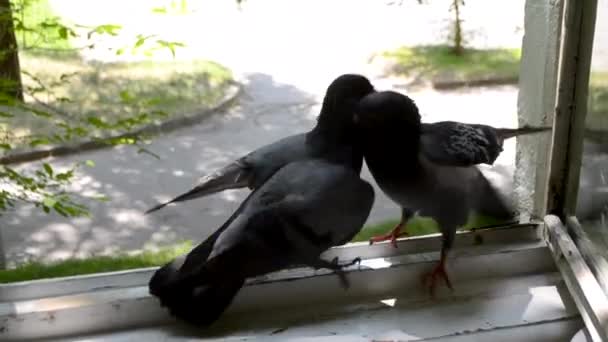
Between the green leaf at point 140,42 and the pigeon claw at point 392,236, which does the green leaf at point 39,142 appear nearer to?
the green leaf at point 140,42

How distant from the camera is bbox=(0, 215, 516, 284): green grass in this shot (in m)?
1.15

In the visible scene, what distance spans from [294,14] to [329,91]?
0.46 ft

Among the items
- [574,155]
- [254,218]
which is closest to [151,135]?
[254,218]

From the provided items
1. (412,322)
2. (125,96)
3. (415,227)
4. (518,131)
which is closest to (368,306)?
(412,322)

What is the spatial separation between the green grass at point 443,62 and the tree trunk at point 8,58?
1.97ft

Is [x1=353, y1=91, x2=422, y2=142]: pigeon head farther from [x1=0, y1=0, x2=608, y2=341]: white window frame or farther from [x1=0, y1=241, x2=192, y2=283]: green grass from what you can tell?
[x1=0, y1=241, x2=192, y2=283]: green grass

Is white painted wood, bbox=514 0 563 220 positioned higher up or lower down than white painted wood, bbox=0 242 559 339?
higher up

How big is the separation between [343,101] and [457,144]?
198 millimetres

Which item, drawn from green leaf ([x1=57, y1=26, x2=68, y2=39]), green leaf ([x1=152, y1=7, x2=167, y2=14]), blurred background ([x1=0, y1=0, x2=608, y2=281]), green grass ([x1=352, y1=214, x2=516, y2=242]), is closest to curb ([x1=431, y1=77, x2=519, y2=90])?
blurred background ([x1=0, y1=0, x2=608, y2=281])

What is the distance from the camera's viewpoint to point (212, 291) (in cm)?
102

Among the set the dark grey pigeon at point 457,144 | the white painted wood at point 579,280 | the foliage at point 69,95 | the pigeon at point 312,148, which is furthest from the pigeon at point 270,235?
the white painted wood at point 579,280

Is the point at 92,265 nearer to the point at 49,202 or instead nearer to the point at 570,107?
the point at 49,202

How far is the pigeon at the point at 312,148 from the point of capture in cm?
110

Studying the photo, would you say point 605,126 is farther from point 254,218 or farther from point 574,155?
point 254,218
